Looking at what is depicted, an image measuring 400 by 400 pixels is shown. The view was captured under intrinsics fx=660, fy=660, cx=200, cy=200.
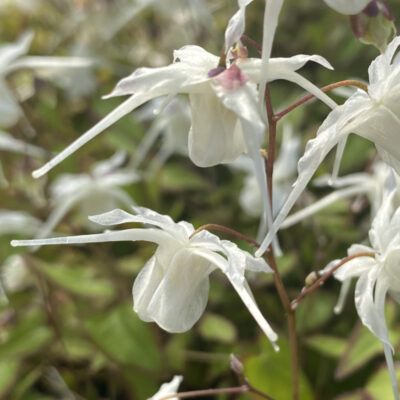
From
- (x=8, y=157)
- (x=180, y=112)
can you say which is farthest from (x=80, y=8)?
(x=180, y=112)

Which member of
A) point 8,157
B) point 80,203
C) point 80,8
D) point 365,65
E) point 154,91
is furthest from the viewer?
point 80,8

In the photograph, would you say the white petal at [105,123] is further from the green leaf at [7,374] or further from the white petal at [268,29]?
the green leaf at [7,374]

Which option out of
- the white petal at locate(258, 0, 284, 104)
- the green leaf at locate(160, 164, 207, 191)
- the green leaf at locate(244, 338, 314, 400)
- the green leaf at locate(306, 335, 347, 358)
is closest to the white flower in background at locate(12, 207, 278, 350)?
the white petal at locate(258, 0, 284, 104)

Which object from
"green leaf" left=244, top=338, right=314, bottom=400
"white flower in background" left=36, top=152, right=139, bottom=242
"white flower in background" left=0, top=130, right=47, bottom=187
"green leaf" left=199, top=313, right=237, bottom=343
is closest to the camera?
"green leaf" left=244, top=338, right=314, bottom=400

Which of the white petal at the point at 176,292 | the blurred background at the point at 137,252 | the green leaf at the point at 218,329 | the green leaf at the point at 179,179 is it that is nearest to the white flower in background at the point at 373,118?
the white petal at the point at 176,292

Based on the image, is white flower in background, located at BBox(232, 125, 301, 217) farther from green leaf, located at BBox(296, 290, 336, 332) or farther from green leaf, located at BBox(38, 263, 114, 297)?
green leaf, located at BBox(38, 263, 114, 297)

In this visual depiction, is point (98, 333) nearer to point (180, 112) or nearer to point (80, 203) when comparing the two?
point (80, 203)

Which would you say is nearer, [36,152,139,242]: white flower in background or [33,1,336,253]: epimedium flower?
[33,1,336,253]: epimedium flower

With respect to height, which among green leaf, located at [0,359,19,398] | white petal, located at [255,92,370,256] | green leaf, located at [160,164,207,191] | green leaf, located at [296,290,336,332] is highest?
white petal, located at [255,92,370,256]
